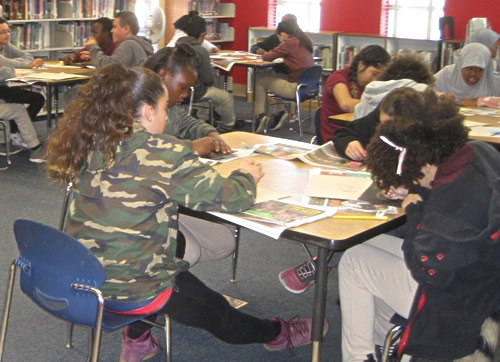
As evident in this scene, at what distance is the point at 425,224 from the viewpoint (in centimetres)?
194

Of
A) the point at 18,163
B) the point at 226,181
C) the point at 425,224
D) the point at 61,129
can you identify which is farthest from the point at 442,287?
the point at 18,163

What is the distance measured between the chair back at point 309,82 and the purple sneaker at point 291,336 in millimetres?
4384

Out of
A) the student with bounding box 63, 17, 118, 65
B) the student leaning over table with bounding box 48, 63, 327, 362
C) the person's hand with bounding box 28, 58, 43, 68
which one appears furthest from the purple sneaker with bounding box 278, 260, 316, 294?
the student with bounding box 63, 17, 118, 65

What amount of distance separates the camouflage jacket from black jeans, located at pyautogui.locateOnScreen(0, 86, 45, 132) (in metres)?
3.92

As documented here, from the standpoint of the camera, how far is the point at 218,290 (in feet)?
11.1

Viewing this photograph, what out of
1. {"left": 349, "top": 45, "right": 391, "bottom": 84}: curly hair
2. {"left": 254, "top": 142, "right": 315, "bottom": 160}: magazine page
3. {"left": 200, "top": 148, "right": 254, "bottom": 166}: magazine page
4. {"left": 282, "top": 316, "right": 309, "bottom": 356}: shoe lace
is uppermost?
{"left": 349, "top": 45, "right": 391, "bottom": 84}: curly hair

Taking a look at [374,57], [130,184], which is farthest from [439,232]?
[374,57]

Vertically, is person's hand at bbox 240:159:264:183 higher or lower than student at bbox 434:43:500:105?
lower

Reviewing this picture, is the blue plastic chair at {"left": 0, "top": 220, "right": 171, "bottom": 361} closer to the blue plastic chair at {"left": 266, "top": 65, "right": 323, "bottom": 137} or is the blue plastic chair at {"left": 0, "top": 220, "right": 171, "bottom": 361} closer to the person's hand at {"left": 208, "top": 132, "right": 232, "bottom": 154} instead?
the person's hand at {"left": 208, "top": 132, "right": 232, "bottom": 154}

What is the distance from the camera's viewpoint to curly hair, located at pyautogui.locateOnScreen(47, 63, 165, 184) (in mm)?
2047

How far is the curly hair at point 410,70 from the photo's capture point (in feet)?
11.2

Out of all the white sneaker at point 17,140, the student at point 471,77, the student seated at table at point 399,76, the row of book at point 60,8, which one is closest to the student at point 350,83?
the student seated at table at point 399,76

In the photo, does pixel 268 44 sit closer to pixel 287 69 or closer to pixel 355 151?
pixel 287 69

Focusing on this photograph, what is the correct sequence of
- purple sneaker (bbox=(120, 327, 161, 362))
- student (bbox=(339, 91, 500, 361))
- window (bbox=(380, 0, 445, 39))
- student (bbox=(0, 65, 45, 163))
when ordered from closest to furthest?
student (bbox=(339, 91, 500, 361)) → purple sneaker (bbox=(120, 327, 161, 362)) → student (bbox=(0, 65, 45, 163)) → window (bbox=(380, 0, 445, 39))
